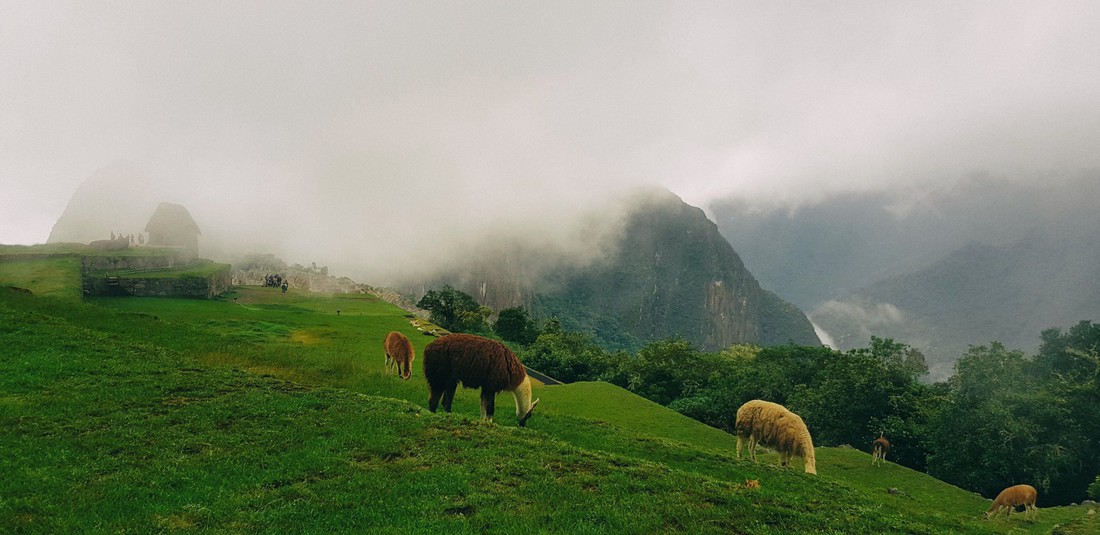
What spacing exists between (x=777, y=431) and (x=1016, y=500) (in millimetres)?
10455

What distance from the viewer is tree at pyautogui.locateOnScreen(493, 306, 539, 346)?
3501 inches

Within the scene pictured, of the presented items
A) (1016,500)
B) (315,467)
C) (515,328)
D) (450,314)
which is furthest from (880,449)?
(515,328)

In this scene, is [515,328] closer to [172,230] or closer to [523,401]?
[172,230]

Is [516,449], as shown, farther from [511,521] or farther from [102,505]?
[102,505]

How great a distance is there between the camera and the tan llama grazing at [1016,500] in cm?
1803

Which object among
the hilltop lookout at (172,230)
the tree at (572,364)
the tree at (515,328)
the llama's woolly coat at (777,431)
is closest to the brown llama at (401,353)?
the llama's woolly coat at (777,431)

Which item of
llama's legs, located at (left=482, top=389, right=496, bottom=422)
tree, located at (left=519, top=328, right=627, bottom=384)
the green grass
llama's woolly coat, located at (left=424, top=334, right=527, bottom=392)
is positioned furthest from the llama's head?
tree, located at (left=519, top=328, right=627, bottom=384)

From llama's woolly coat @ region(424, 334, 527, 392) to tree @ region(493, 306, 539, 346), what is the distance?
2944 inches

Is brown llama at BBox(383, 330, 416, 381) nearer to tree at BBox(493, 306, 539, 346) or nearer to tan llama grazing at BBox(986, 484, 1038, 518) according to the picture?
tan llama grazing at BBox(986, 484, 1038, 518)

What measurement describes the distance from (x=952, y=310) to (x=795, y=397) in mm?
208543

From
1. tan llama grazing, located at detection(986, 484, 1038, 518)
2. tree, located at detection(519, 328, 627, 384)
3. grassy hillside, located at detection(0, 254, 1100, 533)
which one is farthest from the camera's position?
tree, located at detection(519, 328, 627, 384)

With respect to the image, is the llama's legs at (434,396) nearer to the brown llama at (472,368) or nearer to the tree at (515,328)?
the brown llama at (472,368)

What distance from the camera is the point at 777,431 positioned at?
16.5 meters

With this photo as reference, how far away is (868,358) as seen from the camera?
37.7 metres
